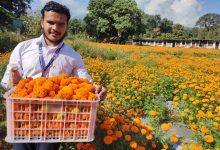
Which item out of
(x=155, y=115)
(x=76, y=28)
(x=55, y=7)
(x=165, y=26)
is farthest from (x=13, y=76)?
(x=165, y=26)

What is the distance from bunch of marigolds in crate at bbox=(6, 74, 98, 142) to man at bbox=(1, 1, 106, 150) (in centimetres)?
65

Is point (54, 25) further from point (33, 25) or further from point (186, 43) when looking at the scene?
point (186, 43)

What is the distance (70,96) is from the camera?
179 centimetres

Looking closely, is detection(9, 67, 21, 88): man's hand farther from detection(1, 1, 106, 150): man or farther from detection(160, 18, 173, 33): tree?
detection(160, 18, 173, 33): tree

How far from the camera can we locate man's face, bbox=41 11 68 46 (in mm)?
2373

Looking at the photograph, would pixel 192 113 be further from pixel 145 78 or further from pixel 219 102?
pixel 145 78

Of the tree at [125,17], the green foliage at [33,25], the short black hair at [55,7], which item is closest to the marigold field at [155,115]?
the short black hair at [55,7]

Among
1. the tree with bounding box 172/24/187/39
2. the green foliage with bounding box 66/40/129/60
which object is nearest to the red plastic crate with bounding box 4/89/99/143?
the green foliage with bounding box 66/40/129/60

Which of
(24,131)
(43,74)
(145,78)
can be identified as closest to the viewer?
(24,131)

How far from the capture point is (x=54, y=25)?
2373 mm

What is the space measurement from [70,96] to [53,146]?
60 centimetres

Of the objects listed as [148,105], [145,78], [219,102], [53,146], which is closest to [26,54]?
[53,146]

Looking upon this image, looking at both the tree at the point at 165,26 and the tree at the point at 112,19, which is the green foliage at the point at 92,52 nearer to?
the tree at the point at 112,19

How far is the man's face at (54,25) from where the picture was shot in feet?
7.79
